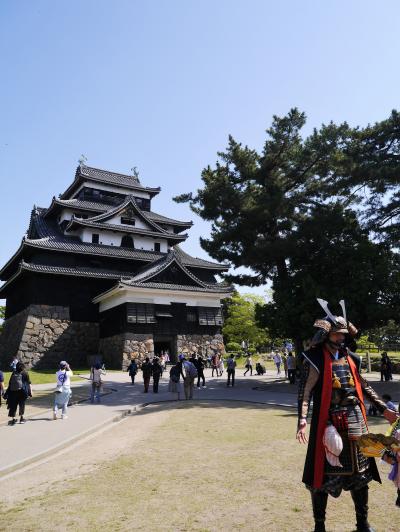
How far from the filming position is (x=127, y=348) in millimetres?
27625

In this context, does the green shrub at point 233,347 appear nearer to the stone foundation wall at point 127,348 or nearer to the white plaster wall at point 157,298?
the white plaster wall at point 157,298

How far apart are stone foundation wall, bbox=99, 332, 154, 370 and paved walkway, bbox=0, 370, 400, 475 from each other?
4.86 meters

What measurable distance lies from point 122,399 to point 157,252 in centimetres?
2131

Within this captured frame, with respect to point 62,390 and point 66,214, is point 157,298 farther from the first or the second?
point 62,390

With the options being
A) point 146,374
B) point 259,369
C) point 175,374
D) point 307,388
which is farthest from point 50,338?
point 307,388

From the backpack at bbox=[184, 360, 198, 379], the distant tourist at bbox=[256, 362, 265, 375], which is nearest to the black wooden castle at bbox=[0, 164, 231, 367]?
the distant tourist at bbox=[256, 362, 265, 375]

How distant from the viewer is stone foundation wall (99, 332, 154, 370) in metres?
27.6

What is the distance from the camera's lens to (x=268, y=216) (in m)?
19.2

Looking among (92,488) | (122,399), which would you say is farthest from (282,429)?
(122,399)

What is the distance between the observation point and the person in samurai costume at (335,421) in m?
3.71

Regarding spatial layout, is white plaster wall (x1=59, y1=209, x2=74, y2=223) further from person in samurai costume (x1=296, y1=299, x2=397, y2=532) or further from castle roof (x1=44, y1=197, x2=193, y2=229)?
person in samurai costume (x1=296, y1=299, x2=397, y2=532)

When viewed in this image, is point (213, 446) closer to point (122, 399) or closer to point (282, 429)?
point (282, 429)

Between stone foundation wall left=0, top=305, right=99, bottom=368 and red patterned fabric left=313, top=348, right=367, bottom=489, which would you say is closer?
red patterned fabric left=313, top=348, right=367, bottom=489

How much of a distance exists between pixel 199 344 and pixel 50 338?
10644 mm
